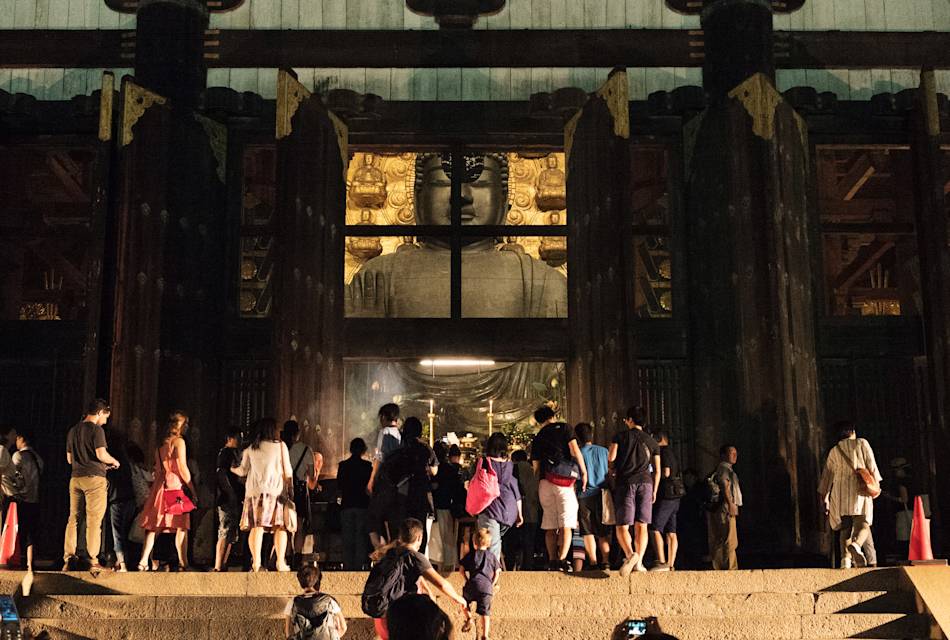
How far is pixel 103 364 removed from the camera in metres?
16.2

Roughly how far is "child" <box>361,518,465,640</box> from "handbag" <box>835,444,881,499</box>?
210 inches

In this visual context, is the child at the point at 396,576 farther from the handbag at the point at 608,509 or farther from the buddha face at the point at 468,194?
the buddha face at the point at 468,194

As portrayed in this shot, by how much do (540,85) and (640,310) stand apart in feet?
10.7

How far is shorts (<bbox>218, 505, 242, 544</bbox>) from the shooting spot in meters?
12.9

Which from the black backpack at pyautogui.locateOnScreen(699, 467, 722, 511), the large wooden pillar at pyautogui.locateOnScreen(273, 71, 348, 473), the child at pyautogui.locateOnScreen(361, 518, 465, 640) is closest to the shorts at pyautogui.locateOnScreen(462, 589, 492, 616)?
the child at pyautogui.locateOnScreen(361, 518, 465, 640)

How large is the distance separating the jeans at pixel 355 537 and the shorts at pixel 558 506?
1.67 metres

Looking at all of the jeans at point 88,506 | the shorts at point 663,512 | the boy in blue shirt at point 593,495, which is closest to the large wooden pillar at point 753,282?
the shorts at point 663,512

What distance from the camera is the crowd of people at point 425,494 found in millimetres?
12422

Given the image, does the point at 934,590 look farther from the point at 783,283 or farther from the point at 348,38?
the point at 348,38

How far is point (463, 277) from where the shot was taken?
17844 millimetres

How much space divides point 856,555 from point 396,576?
5.83 metres

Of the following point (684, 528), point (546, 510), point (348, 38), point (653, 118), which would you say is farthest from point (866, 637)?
point (348, 38)

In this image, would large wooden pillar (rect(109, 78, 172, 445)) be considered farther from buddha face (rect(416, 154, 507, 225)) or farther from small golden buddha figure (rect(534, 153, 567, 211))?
small golden buddha figure (rect(534, 153, 567, 211))

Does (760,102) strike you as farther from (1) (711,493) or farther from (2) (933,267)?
(1) (711,493)
